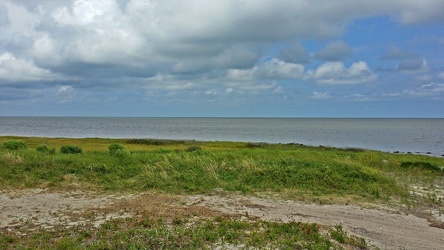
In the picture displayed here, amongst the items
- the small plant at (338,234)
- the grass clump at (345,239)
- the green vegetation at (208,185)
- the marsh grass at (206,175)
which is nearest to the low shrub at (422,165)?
the green vegetation at (208,185)

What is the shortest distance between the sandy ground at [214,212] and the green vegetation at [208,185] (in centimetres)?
103

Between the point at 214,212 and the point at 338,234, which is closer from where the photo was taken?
the point at 338,234

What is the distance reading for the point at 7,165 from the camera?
68.7 feet

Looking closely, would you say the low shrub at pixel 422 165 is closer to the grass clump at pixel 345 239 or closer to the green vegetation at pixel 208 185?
the green vegetation at pixel 208 185

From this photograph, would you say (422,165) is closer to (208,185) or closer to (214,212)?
(208,185)

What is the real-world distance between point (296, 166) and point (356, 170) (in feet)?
10.9

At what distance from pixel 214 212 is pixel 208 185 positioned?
187 inches

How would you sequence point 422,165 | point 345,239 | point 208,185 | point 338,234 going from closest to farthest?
point 345,239 → point 338,234 → point 208,185 → point 422,165

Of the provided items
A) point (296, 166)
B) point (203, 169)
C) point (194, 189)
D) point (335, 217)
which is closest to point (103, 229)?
point (194, 189)

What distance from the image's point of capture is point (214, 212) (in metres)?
12.6

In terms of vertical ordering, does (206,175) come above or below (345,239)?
above

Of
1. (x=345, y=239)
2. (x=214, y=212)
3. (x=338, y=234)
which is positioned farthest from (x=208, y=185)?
(x=345, y=239)

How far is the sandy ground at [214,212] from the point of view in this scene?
35.9 ft

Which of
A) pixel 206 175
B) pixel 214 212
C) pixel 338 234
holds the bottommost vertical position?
pixel 214 212
